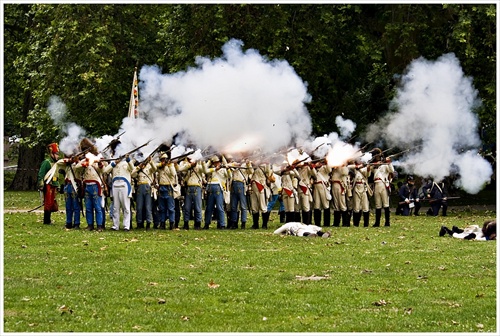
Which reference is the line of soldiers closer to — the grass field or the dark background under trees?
the grass field

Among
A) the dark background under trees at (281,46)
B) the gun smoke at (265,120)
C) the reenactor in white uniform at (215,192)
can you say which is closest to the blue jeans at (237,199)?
the reenactor in white uniform at (215,192)

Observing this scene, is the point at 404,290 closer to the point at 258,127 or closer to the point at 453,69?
the point at 258,127

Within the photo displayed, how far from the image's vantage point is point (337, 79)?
117ft

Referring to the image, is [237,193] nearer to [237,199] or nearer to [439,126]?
[237,199]

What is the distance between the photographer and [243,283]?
45.0ft

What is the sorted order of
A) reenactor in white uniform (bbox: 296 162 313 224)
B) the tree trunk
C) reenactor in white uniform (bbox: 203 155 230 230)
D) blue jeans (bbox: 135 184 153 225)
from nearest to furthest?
blue jeans (bbox: 135 184 153 225) → reenactor in white uniform (bbox: 203 155 230 230) → reenactor in white uniform (bbox: 296 162 313 224) → the tree trunk

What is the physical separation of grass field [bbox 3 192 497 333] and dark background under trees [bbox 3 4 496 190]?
12.7 m

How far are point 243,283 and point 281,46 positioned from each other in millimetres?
20049

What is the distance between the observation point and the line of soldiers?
70.2 feet

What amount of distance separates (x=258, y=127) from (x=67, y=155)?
4.18m

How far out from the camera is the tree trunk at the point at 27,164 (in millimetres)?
46844

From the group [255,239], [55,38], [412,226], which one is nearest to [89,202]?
[255,239]

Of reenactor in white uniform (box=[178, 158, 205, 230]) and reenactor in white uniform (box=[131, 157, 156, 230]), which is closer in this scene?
reenactor in white uniform (box=[131, 157, 156, 230])

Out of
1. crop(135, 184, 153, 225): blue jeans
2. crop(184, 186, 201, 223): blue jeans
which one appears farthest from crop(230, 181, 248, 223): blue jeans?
crop(135, 184, 153, 225): blue jeans
